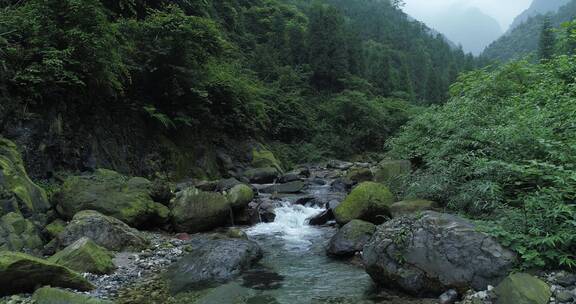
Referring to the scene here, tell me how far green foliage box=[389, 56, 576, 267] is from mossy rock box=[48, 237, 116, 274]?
7.54 meters

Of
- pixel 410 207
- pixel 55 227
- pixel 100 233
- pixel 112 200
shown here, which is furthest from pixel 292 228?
pixel 55 227

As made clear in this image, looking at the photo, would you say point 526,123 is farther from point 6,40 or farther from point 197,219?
point 6,40

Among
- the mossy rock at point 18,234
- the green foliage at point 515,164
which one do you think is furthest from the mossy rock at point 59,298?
the green foliage at point 515,164

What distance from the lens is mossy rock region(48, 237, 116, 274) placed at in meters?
8.11

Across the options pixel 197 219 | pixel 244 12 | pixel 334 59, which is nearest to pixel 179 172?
pixel 197 219

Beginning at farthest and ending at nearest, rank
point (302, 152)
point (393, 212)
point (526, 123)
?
1. point (302, 152)
2. point (393, 212)
3. point (526, 123)

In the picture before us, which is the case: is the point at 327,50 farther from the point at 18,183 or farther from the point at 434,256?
the point at 434,256

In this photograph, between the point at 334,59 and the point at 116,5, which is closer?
the point at 116,5

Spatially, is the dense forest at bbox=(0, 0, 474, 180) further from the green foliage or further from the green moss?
the green foliage

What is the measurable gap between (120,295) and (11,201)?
3.85 m

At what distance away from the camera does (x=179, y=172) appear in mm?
19906

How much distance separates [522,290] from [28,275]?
7.79 metres

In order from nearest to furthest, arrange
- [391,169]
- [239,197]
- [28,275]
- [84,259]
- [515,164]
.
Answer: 1. [28,275]
2. [515,164]
3. [84,259]
4. [239,197]
5. [391,169]

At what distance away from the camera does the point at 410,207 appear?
419 inches
